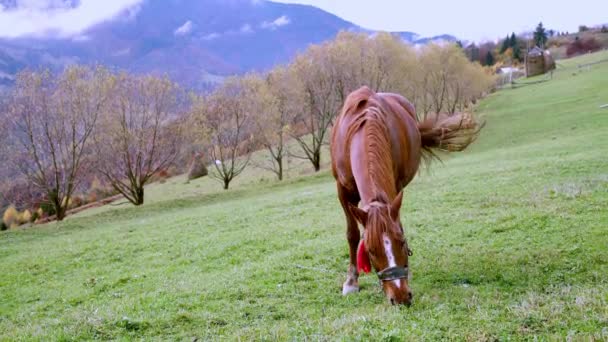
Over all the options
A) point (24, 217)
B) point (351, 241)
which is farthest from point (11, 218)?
point (351, 241)

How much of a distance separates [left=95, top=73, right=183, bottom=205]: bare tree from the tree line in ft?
0.21

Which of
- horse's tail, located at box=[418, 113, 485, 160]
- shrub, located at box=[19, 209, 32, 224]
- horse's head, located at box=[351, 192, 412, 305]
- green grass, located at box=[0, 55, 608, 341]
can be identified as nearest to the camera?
green grass, located at box=[0, 55, 608, 341]

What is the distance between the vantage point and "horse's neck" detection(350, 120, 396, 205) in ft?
17.9

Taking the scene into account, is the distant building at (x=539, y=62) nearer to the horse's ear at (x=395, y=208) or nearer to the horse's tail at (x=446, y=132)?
the horse's tail at (x=446, y=132)

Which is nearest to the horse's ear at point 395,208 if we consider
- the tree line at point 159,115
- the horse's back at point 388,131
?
the horse's back at point 388,131

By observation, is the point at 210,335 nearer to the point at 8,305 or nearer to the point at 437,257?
the point at 437,257

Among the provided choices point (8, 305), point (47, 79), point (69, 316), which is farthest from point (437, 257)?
point (47, 79)

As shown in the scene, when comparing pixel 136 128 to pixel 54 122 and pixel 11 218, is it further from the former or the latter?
pixel 11 218

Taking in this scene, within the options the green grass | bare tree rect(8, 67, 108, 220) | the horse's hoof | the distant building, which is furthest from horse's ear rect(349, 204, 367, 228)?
the distant building

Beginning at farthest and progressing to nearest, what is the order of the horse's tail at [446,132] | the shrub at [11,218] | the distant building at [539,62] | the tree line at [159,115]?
the distant building at [539,62] < the shrub at [11,218] < the tree line at [159,115] < the horse's tail at [446,132]

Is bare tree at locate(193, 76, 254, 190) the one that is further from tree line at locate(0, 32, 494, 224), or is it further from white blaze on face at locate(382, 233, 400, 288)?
white blaze on face at locate(382, 233, 400, 288)

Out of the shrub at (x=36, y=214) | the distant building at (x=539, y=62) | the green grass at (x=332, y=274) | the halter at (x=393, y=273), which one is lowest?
the shrub at (x=36, y=214)

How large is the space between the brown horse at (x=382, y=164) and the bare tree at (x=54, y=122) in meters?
24.5

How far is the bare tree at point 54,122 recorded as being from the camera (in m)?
27.1
